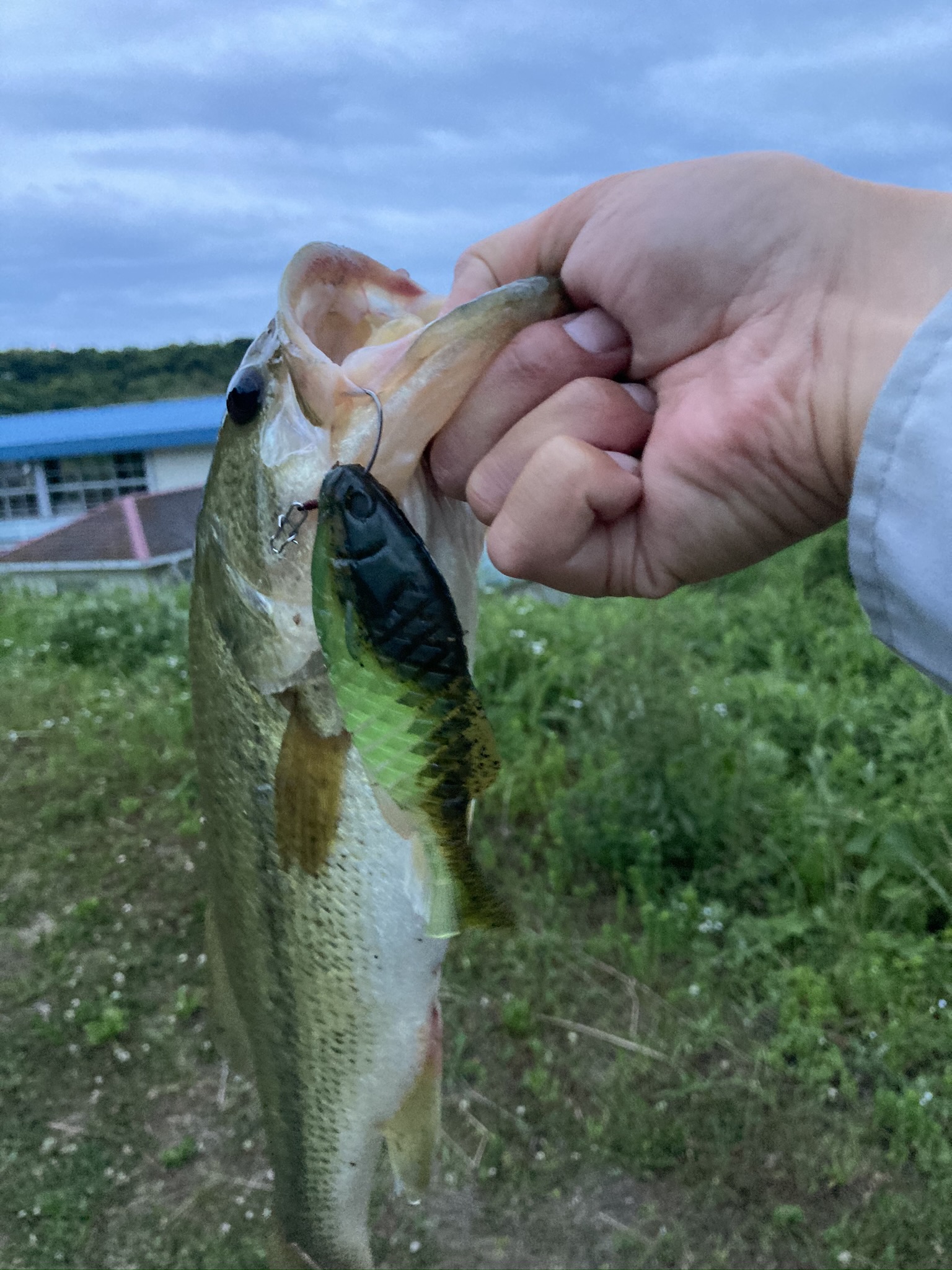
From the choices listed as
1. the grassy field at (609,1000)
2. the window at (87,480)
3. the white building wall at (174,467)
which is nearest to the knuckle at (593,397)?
the grassy field at (609,1000)

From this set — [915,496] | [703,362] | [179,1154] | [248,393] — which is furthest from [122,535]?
[915,496]

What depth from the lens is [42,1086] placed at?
3.03m

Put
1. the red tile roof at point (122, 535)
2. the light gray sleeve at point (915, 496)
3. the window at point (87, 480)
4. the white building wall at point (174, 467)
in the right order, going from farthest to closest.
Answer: the window at point (87, 480) → the white building wall at point (174, 467) → the red tile roof at point (122, 535) → the light gray sleeve at point (915, 496)

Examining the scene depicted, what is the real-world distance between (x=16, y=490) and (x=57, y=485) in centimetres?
37

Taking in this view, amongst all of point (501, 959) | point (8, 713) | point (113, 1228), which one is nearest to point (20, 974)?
point (113, 1228)

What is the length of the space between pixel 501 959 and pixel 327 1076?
1.84 meters

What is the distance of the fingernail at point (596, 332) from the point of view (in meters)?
1.26

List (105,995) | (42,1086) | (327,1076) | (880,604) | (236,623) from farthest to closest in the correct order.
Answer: (105,995)
(42,1086)
(327,1076)
(236,623)
(880,604)

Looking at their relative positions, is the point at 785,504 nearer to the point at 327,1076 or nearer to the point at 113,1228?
the point at 327,1076

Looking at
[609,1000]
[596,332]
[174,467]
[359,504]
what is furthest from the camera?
[174,467]

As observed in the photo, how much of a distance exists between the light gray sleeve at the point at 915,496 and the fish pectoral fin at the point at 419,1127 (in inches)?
35.0

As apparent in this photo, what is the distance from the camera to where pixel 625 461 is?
A: 129 cm

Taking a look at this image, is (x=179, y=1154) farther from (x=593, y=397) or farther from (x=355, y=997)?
(x=593, y=397)

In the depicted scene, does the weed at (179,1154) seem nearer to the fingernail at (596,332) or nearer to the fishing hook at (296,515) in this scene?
the fishing hook at (296,515)
